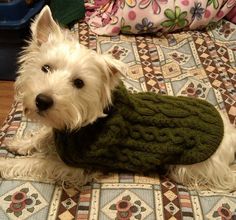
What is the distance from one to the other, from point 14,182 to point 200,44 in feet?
4.24

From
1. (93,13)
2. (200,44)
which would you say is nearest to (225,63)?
(200,44)

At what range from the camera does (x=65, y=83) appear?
3.75 ft

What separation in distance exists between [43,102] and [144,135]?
37cm

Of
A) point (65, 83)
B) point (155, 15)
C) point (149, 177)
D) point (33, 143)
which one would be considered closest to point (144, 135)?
point (149, 177)

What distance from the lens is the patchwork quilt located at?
4.27ft

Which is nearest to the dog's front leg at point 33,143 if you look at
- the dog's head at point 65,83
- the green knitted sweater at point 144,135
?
the green knitted sweater at point 144,135

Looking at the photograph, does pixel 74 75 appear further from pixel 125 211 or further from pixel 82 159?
pixel 125 211

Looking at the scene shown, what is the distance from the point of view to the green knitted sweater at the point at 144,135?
4.12ft

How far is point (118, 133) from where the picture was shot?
1.26 m

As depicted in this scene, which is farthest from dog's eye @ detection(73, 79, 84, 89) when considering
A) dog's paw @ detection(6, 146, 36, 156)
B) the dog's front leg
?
dog's paw @ detection(6, 146, 36, 156)

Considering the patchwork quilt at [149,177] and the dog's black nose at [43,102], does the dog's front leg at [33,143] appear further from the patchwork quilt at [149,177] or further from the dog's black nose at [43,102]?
the dog's black nose at [43,102]

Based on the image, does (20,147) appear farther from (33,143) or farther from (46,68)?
(46,68)

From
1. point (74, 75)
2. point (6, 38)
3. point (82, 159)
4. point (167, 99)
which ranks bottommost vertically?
point (6, 38)

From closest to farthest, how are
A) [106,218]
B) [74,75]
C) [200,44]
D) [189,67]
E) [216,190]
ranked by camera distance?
[74,75] < [106,218] < [216,190] < [189,67] < [200,44]
